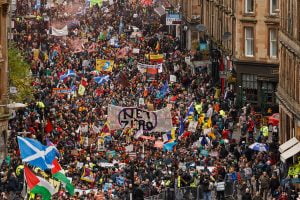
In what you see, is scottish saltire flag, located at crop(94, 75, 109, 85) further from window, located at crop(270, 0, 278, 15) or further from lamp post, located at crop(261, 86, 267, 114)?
window, located at crop(270, 0, 278, 15)

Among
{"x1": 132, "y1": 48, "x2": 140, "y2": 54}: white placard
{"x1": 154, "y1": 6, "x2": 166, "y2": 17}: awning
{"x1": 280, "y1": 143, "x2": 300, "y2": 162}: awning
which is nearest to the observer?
{"x1": 280, "y1": 143, "x2": 300, "y2": 162}: awning

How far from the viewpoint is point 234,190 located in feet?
234

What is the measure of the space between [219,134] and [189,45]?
4463cm

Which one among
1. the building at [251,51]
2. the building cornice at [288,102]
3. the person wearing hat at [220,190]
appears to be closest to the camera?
the person wearing hat at [220,190]

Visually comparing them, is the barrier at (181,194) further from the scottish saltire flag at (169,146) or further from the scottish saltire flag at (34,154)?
the scottish saltire flag at (169,146)

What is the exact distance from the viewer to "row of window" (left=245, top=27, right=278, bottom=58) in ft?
335

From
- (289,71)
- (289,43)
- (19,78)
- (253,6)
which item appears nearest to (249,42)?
(253,6)

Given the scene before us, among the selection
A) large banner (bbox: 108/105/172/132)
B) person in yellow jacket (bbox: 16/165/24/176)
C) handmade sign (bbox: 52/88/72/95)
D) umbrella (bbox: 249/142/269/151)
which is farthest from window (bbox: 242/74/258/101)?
person in yellow jacket (bbox: 16/165/24/176)

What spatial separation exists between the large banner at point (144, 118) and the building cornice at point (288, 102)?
5984 millimetres

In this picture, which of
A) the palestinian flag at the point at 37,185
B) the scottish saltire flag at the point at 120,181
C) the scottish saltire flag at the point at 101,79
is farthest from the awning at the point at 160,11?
the palestinian flag at the point at 37,185

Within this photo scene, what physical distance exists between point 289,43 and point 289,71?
1.41 m

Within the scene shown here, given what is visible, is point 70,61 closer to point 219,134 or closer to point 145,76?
point 145,76

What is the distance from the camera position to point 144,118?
7838cm

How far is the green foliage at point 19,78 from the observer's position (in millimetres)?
95206
